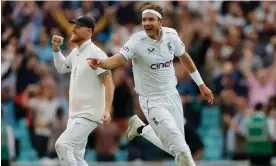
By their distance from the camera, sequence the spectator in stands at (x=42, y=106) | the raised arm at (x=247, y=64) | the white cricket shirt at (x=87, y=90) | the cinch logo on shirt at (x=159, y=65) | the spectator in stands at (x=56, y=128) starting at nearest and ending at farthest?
1. the cinch logo on shirt at (x=159, y=65)
2. the white cricket shirt at (x=87, y=90)
3. the spectator in stands at (x=56, y=128)
4. the spectator in stands at (x=42, y=106)
5. the raised arm at (x=247, y=64)


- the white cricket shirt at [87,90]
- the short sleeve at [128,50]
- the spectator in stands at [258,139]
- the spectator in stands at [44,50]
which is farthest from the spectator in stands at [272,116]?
the short sleeve at [128,50]

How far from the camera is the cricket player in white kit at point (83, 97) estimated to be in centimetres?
1551

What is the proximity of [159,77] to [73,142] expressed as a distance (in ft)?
5.34

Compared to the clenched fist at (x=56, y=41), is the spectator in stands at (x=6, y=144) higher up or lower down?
lower down

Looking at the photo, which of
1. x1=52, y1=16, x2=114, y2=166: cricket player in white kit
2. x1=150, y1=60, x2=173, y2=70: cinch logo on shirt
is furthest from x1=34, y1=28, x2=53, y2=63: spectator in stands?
x1=150, y1=60, x2=173, y2=70: cinch logo on shirt

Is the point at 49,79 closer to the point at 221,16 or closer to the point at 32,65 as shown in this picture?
the point at 32,65

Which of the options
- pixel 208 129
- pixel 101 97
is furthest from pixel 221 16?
pixel 101 97

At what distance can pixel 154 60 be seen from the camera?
15.3 meters

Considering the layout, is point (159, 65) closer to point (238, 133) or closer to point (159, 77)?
point (159, 77)

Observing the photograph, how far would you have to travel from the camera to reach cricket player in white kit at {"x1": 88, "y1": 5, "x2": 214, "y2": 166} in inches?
595

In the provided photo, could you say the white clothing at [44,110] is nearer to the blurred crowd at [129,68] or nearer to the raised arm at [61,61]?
the blurred crowd at [129,68]

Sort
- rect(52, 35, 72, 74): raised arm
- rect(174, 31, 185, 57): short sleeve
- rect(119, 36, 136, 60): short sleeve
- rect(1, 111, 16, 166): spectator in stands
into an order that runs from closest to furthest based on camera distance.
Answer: rect(119, 36, 136, 60): short sleeve → rect(174, 31, 185, 57): short sleeve → rect(52, 35, 72, 74): raised arm → rect(1, 111, 16, 166): spectator in stands

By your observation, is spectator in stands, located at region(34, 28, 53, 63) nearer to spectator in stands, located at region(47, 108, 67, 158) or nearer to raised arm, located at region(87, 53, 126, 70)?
spectator in stands, located at region(47, 108, 67, 158)

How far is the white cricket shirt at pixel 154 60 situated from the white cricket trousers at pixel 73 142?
100cm
